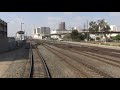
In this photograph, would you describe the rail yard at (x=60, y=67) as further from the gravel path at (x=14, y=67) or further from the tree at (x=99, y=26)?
the tree at (x=99, y=26)

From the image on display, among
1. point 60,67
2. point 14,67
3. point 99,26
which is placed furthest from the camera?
point 99,26

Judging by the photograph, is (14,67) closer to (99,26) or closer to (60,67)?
(60,67)

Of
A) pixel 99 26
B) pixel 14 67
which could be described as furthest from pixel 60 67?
pixel 99 26

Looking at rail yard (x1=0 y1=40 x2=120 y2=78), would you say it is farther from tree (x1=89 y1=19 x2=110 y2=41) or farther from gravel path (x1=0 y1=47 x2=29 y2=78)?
tree (x1=89 y1=19 x2=110 y2=41)

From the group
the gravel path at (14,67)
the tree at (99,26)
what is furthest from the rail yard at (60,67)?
the tree at (99,26)

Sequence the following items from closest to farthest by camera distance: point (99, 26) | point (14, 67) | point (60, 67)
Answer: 1. point (60, 67)
2. point (14, 67)
3. point (99, 26)

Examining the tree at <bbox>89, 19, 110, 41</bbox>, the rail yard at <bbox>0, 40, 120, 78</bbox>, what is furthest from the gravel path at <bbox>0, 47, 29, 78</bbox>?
the tree at <bbox>89, 19, 110, 41</bbox>

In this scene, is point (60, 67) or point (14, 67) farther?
point (14, 67)

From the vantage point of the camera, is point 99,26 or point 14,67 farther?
point 99,26

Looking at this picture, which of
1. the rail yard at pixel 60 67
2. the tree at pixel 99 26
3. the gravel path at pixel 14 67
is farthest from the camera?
the tree at pixel 99 26
